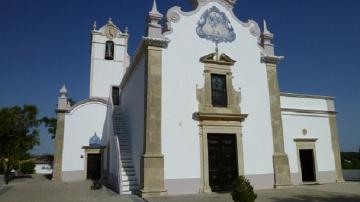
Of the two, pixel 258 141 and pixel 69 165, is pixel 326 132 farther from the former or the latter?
pixel 69 165

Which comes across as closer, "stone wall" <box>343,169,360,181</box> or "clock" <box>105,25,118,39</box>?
"stone wall" <box>343,169,360,181</box>

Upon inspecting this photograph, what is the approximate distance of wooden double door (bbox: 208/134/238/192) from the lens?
11680 mm

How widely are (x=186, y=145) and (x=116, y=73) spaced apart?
13.2 metres

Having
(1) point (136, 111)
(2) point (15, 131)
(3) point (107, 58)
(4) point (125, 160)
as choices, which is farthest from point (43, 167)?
(1) point (136, 111)

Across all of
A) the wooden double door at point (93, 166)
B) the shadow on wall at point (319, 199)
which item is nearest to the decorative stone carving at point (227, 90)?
the shadow on wall at point (319, 199)

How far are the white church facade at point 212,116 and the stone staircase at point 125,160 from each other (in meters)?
0.04

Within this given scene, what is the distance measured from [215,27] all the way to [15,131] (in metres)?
16.5

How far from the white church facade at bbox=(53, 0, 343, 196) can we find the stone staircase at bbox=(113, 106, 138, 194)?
0.13ft

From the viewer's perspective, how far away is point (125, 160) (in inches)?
500

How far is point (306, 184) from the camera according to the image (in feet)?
47.8

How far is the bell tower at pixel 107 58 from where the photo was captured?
22406 millimetres

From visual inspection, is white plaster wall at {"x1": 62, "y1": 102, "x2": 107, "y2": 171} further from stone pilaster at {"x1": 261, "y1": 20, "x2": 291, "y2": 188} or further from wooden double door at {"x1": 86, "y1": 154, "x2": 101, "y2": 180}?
stone pilaster at {"x1": 261, "y1": 20, "x2": 291, "y2": 188}

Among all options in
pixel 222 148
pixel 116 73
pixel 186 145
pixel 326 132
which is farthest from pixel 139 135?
pixel 116 73

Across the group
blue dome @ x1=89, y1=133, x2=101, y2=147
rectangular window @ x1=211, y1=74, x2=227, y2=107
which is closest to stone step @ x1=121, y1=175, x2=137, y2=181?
rectangular window @ x1=211, y1=74, x2=227, y2=107
